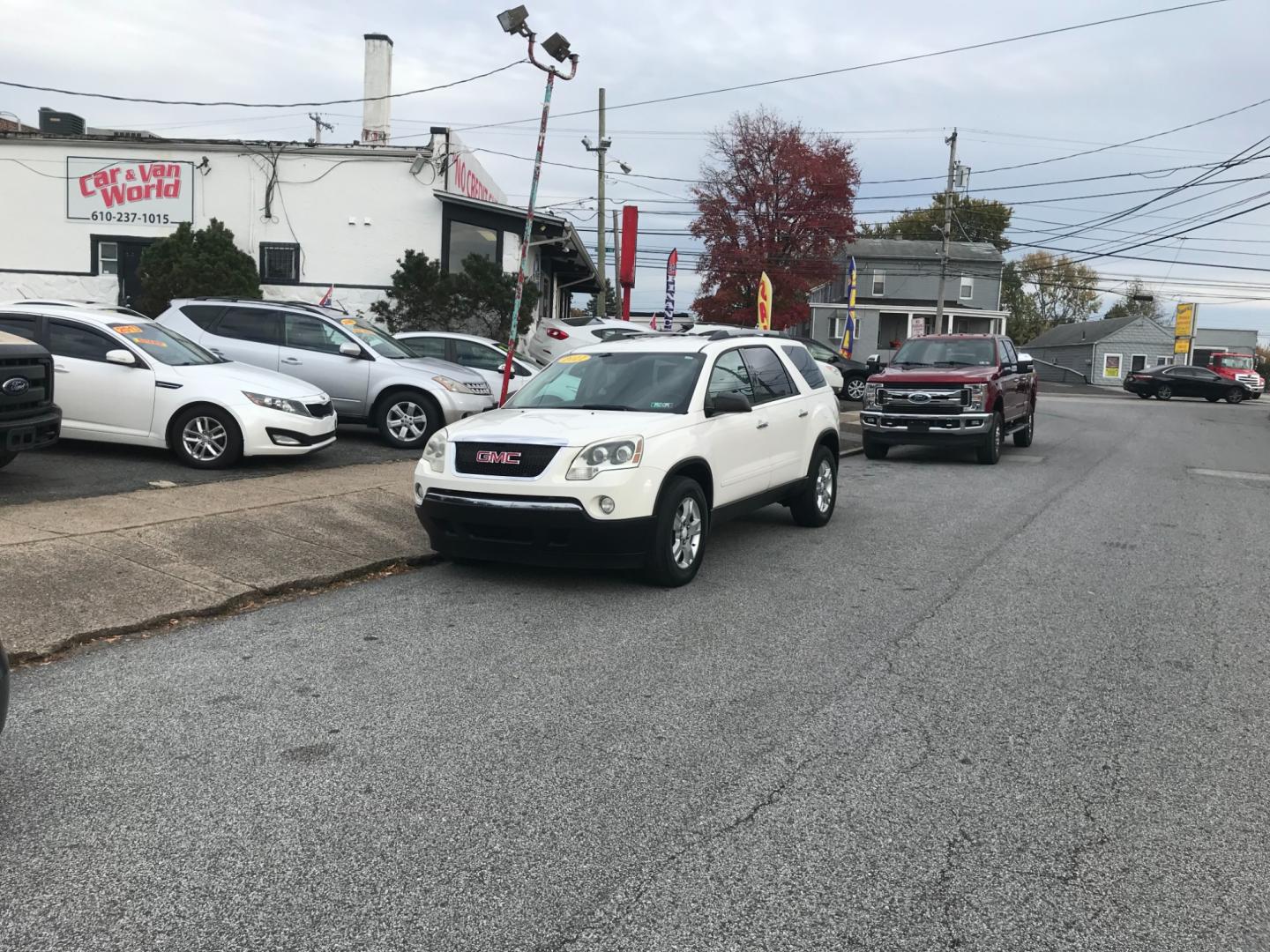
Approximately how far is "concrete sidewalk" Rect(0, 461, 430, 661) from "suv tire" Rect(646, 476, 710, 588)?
2072 mm

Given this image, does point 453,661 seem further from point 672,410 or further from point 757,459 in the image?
point 757,459

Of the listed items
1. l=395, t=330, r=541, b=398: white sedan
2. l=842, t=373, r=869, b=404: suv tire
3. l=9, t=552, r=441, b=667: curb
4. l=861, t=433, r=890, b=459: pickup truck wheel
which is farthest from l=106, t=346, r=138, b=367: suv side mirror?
l=842, t=373, r=869, b=404: suv tire

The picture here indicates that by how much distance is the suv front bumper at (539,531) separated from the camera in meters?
6.86

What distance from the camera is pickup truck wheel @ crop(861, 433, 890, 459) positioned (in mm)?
16078

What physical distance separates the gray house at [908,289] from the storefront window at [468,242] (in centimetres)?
4038

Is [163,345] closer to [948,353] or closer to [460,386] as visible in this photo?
[460,386]

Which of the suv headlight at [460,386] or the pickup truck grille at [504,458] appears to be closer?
the pickup truck grille at [504,458]

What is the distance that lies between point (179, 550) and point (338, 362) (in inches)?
252

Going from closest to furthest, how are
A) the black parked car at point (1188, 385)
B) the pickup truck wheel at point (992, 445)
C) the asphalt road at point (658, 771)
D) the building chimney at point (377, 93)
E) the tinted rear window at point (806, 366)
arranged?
1. the asphalt road at point (658, 771)
2. the tinted rear window at point (806, 366)
3. the pickup truck wheel at point (992, 445)
4. the building chimney at point (377, 93)
5. the black parked car at point (1188, 385)

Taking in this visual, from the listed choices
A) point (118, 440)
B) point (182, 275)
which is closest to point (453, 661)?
point (118, 440)

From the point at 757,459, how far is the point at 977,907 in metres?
5.51

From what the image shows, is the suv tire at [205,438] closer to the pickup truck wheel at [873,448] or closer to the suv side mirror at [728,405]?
Result: the suv side mirror at [728,405]

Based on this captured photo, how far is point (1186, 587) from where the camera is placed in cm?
766

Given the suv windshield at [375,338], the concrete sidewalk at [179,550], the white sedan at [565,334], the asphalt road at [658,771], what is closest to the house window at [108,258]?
the white sedan at [565,334]
